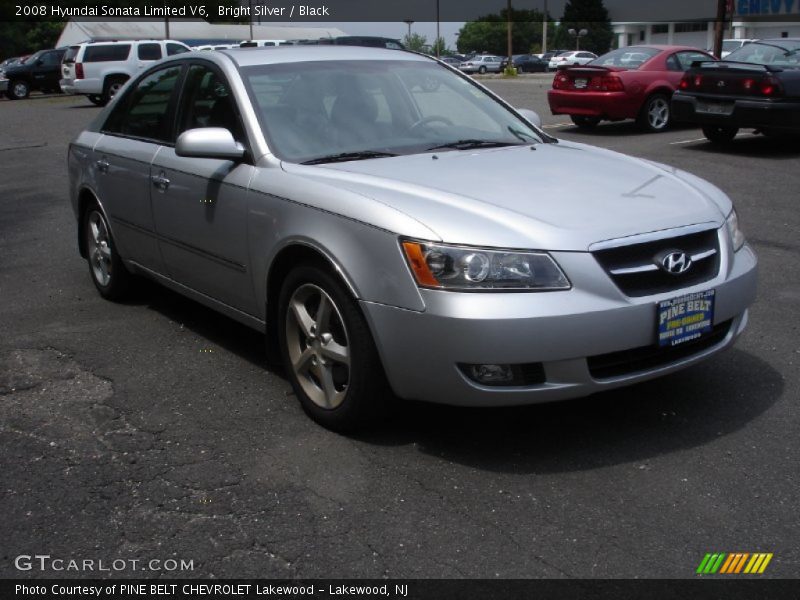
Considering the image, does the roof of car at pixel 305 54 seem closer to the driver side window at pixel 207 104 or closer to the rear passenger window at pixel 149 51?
the driver side window at pixel 207 104

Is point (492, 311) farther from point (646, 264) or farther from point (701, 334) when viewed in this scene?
point (701, 334)

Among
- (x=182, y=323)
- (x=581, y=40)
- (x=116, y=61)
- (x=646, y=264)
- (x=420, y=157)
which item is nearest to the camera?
(x=646, y=264)

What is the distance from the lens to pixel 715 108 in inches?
501

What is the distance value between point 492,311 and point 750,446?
126 centimetres

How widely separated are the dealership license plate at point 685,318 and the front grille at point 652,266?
6 centimetres

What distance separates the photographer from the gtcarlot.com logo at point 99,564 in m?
3.16

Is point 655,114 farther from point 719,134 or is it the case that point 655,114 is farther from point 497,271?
point 497,271

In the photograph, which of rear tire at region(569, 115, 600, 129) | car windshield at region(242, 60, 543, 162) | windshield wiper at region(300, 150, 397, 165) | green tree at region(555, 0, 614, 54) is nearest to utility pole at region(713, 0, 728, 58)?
rear tire at region(569, 115, 600, 129)

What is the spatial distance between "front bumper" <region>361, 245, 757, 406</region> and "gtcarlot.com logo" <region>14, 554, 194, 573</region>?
1095mm

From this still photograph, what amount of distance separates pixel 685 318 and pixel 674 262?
0.22 meters

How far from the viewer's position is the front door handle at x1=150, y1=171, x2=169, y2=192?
17.2 ft

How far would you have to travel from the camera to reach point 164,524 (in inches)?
135

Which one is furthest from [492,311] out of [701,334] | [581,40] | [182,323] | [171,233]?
[581,40]

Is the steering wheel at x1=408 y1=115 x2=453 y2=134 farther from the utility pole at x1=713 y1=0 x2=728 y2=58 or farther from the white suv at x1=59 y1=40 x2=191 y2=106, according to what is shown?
the white suv at x1=59 y1=40 x2=191 y2=106
